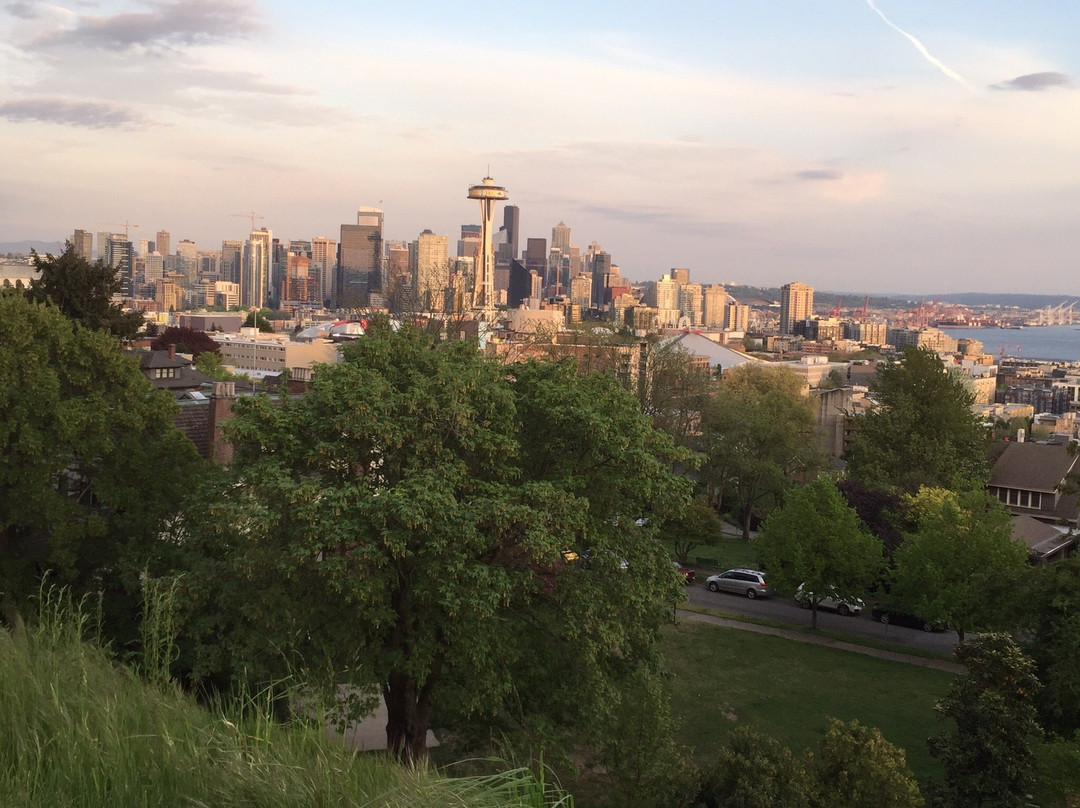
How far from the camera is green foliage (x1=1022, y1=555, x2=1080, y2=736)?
58.1ft

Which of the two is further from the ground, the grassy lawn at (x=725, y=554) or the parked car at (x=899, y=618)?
the parked car at (x=899, y=618)

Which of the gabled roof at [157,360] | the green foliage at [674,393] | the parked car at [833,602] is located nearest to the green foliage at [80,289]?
the gabled roof at [157,360]

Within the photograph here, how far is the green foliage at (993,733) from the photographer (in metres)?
14.8

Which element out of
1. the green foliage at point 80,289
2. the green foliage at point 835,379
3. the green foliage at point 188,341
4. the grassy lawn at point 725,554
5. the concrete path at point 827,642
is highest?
the green foliage at point 80,289

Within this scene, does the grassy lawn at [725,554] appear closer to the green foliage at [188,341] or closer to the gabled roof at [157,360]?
the gabled roof at [157,360]

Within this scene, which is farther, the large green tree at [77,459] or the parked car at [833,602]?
the parked car at [833,602]

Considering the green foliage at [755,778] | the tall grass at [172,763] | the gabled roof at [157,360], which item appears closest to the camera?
the tall grass at [172,763]

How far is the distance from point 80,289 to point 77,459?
66.7ft

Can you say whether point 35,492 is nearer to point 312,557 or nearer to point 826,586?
point 312,557

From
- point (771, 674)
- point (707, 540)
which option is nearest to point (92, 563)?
point (771, 674)

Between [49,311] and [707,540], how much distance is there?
23994 millimetres

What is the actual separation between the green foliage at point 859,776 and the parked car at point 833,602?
15059mm

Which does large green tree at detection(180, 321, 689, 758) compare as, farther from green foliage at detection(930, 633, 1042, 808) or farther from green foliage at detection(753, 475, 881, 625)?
green foliage at detection(753, 475, 881, 625)

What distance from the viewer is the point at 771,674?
25.0 meters
